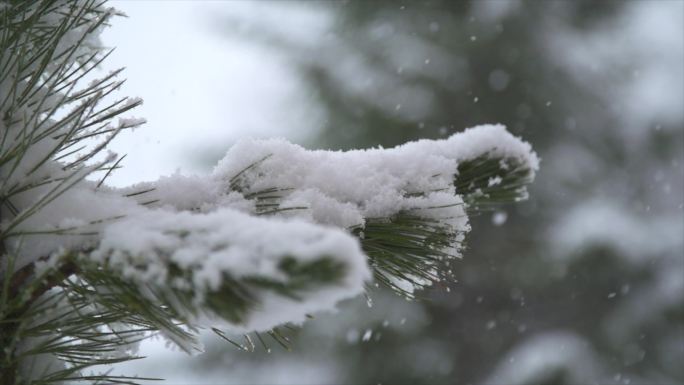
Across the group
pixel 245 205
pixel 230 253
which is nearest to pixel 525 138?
pixel 245 205

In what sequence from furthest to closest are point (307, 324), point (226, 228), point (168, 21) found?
point (168, 21)
point (307, 324)
point (226, 228)

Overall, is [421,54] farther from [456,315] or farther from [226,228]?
[226,228]

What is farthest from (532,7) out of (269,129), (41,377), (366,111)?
(41,377)

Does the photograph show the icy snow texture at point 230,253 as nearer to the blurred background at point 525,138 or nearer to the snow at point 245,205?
the snow at point 245,205

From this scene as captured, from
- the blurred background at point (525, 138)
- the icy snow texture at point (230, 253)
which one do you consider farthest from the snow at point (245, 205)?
the blurred background at point (525, 138)

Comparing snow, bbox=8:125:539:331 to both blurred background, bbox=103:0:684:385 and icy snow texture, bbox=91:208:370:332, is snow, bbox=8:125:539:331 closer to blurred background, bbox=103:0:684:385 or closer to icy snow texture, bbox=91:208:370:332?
icy snow texture, bbox=91:208:370:332

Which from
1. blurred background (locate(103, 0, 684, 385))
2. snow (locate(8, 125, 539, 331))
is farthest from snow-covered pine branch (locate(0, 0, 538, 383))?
blurred background (locate(103, 0, 684, 385))
